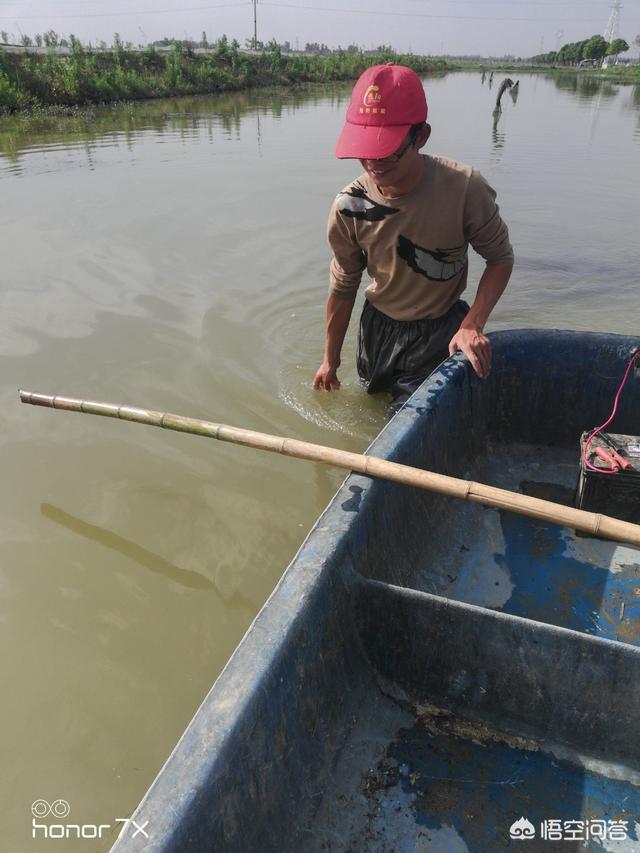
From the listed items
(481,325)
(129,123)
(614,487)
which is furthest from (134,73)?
(614,487)

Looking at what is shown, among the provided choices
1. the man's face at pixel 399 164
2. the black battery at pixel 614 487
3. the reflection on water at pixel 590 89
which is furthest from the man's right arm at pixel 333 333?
the reflection on water at pixel 590 89

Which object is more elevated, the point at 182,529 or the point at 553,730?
the point at 553,730

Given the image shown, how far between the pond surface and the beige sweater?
103 cm

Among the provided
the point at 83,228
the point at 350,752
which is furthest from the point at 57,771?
the point at 83,228

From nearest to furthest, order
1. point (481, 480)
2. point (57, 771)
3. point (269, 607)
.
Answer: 1. point (269, 607)
2. point (57, 771)
3. point (481, 480)

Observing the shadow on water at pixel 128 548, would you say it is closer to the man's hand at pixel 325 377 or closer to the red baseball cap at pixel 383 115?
the man's hand at pixel 325 377

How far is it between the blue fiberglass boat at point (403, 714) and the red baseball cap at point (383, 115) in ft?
3.20

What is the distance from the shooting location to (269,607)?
56.4 inches

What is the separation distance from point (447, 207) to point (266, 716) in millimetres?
2017

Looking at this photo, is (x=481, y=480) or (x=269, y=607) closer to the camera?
(x=269, y=607)

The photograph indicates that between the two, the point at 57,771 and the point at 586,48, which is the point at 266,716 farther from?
the point at 586,48
